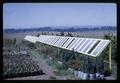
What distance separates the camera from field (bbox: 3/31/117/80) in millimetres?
2254

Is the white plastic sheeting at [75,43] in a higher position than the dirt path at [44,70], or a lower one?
higher

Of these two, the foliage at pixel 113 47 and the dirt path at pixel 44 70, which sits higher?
the foliage at pixel 113 47

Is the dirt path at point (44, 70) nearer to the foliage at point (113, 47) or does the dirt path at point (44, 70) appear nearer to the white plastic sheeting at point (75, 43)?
the white plastic sheeting at point (75, 43)

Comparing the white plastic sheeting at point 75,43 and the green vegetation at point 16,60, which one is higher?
the white plastic sheeting at point 75,43

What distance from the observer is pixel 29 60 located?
229cm

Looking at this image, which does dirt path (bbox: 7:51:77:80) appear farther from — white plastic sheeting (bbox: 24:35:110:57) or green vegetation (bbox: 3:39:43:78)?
white plastic sheeting (bbox: 24:35:110:57)

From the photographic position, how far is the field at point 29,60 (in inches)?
88.7

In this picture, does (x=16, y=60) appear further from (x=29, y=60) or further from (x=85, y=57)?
(x=85, y=57)

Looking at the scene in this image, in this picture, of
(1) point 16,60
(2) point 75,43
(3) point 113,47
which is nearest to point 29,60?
(1) point 16,60

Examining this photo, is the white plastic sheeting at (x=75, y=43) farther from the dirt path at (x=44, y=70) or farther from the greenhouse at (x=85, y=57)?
the dirt path at (x=44, y=70)

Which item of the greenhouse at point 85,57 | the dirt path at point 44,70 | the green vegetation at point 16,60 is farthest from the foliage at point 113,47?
the green vegetation at point 16,60

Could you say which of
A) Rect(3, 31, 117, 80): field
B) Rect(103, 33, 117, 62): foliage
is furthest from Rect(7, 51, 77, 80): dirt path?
Rect(103, 33, 117, 62): foliage

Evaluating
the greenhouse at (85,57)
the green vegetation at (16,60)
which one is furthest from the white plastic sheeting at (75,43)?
the green vegetation at (16,60)

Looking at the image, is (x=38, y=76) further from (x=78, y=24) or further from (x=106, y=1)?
(x=106, y=1)
